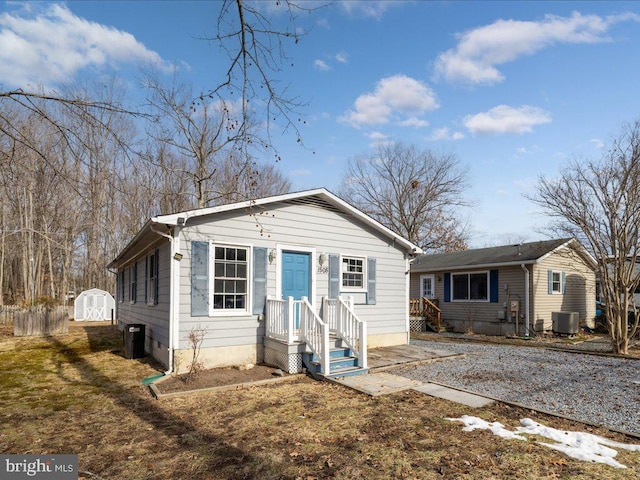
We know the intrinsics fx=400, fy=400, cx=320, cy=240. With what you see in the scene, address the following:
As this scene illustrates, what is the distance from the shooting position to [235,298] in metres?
8.77

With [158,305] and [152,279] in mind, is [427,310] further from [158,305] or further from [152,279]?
[158,305]

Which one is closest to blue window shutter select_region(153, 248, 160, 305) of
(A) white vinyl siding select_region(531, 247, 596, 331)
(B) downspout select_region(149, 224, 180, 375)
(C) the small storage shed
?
(B) downspout select_region(149, 224, 180, 375)

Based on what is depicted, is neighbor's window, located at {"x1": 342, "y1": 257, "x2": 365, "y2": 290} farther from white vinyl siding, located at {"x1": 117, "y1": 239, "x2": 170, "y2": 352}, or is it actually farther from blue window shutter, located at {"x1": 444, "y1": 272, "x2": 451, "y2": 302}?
blue window shutter, located at {"x1": 444, "y1": 272, "x2": 451, "y2": 302}

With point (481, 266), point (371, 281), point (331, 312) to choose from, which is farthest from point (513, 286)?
point (331, 312)

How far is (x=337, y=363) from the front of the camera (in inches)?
323

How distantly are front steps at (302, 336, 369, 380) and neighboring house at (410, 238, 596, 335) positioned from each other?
10.2 metres

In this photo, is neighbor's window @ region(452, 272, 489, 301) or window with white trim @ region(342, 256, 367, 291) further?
neighbor's window @ region(452, 272, 489, 301)

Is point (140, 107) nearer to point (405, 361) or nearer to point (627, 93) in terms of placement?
point (405, 361)

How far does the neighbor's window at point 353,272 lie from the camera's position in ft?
34.6

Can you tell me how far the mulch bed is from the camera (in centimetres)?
707

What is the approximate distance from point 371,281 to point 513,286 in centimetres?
850

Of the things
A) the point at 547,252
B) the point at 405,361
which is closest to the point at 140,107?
the point at 405,361

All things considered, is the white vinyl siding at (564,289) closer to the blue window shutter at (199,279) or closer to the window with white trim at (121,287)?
the blue window shutter at (199,279)

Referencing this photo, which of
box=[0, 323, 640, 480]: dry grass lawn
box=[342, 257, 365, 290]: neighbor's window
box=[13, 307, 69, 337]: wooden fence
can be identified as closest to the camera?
box=[0, 323, 640, 480]: dry grass lawn
